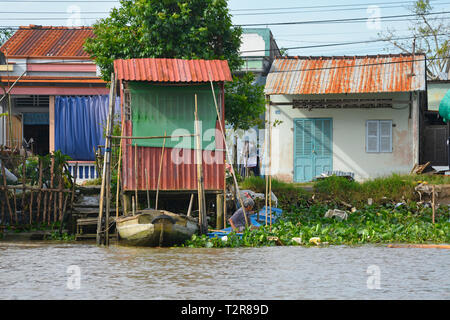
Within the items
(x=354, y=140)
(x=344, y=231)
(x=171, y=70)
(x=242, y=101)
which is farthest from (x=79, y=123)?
(x=344, y=231)

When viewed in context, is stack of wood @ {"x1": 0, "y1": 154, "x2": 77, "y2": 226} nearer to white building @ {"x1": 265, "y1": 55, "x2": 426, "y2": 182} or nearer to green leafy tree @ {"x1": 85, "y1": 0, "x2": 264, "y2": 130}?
green leafy tree @ {"x1": 85, "y1": 0, "x2": 264, "y2": 130}

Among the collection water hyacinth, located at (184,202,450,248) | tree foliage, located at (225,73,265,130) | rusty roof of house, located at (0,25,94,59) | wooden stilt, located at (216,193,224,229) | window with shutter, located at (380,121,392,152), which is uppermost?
rusty roof of house, located at (0,25,94,59)

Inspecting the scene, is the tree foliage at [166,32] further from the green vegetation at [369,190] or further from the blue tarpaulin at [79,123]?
the green vegetation at [369,190]

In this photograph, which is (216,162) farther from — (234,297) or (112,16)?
(234,297)

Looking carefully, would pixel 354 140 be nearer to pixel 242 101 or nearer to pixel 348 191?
pixel 348 191

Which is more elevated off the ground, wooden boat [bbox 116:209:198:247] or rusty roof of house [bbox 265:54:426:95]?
rusty roof of house [bbox 265:54:426:95]

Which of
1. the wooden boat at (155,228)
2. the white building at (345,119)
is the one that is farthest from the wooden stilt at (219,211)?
the white building at (345,119)

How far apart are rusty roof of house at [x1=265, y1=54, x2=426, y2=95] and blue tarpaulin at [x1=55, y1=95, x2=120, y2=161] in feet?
18.0

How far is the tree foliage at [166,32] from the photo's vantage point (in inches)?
701

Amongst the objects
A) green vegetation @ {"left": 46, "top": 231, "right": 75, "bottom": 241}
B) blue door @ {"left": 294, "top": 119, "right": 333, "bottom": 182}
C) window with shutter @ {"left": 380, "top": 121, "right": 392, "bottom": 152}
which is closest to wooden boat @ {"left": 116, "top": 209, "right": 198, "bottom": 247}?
green vegetation @ {"left": 46, "top": 231, "right": 75, "bottom": 241}

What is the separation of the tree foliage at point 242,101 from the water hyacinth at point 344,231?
3075 millimetres

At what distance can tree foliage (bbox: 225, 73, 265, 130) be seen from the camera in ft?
60.8
